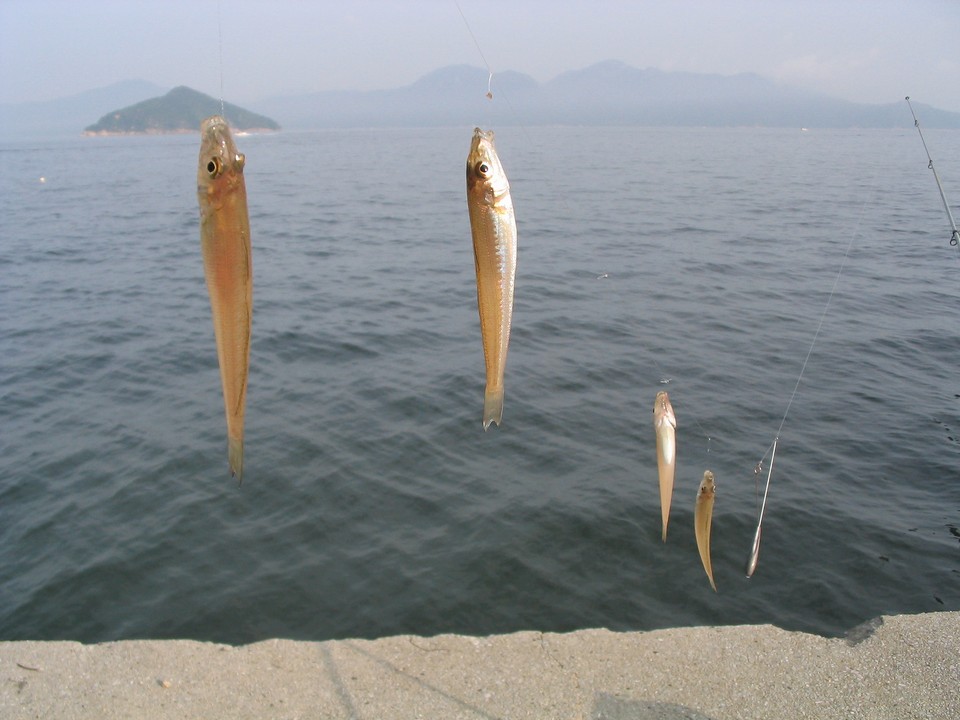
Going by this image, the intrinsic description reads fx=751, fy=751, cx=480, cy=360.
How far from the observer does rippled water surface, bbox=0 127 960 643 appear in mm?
7441

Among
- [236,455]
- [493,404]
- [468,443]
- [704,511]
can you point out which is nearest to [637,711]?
[704,511]

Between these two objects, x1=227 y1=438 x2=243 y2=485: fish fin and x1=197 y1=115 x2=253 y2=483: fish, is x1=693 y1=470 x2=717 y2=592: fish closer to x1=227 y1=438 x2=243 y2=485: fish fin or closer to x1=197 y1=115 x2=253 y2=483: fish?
x1=227 y1=438 x2=243 y2=485: fish fin

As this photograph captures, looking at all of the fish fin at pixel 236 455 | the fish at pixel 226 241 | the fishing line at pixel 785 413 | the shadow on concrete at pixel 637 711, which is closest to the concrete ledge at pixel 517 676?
the shadow on concrete at pixel 637 711

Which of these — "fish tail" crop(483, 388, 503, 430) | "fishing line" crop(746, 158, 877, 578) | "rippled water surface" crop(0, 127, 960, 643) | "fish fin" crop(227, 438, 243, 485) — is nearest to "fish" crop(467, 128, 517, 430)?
"fish tail" crop(483, 388, 503, 430)

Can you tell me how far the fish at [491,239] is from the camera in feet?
8.20

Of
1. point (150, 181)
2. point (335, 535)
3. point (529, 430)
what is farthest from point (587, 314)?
point (150, 181)

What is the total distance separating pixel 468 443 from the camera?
10.6m

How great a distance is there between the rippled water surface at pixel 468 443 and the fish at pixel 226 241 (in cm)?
536

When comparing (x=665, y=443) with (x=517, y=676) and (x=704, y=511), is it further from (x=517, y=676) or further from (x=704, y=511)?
(x=517, y=676)

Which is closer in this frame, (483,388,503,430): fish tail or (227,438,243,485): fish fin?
(227,438,243,485): fish fin

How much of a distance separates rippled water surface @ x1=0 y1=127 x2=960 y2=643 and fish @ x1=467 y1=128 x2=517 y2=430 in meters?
5.08

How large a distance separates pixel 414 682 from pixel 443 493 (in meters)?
4.07

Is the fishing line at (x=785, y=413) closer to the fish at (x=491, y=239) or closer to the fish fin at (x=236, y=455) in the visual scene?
the fish at (x=491, y=239)

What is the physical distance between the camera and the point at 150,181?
4366cm
